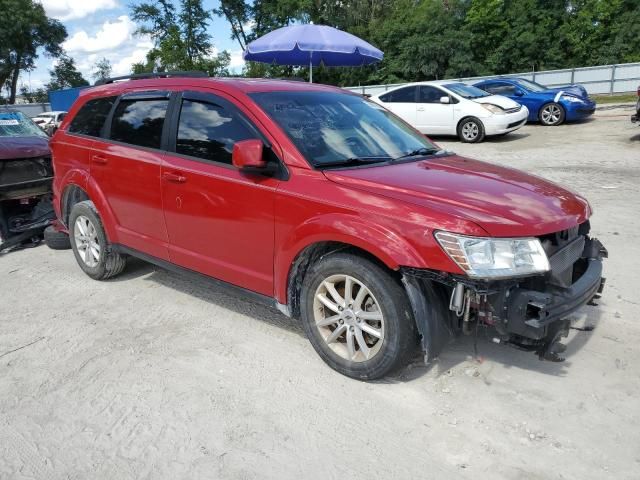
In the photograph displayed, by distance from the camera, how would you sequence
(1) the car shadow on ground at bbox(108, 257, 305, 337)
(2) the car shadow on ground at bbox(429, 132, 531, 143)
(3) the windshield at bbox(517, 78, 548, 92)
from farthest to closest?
(3) the windshield at bbox(517, 78, 548, 92) → (2) the car shadow on ground at bbox(429, 132, 531, 143) → (1) the car shadow on ground at bbox(108, 257, 305, 337)

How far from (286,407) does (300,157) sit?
151cm

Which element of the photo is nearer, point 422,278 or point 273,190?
point 422,278

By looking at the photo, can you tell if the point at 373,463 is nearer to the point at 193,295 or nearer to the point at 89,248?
the point at 193,295

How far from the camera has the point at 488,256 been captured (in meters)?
2.76

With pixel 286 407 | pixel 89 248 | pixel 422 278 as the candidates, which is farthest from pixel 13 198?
pixel 422 278

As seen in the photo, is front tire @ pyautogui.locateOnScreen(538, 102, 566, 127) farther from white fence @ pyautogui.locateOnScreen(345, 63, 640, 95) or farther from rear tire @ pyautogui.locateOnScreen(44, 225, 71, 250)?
rear tire @ pyautogui.locateOnScreen(44, 225, 71, 250)

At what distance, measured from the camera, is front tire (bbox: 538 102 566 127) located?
15.2 metres

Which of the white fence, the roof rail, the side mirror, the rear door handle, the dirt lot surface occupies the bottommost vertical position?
the dirt lot surface

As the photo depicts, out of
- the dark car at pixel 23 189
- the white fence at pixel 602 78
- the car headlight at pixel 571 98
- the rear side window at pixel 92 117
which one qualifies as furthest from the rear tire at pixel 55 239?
the white fence at pixel 602 78

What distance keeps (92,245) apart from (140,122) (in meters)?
1.38

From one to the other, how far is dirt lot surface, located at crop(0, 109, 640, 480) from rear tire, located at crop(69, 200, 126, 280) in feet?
A: 1.47

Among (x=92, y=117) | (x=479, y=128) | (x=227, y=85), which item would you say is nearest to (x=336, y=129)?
(x=227, y=85)

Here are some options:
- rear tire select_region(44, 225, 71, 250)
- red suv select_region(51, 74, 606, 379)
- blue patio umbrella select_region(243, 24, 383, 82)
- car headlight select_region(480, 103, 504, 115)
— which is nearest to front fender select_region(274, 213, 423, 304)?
red suv select_region(51, 74, 606, 379)

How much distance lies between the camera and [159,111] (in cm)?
426
